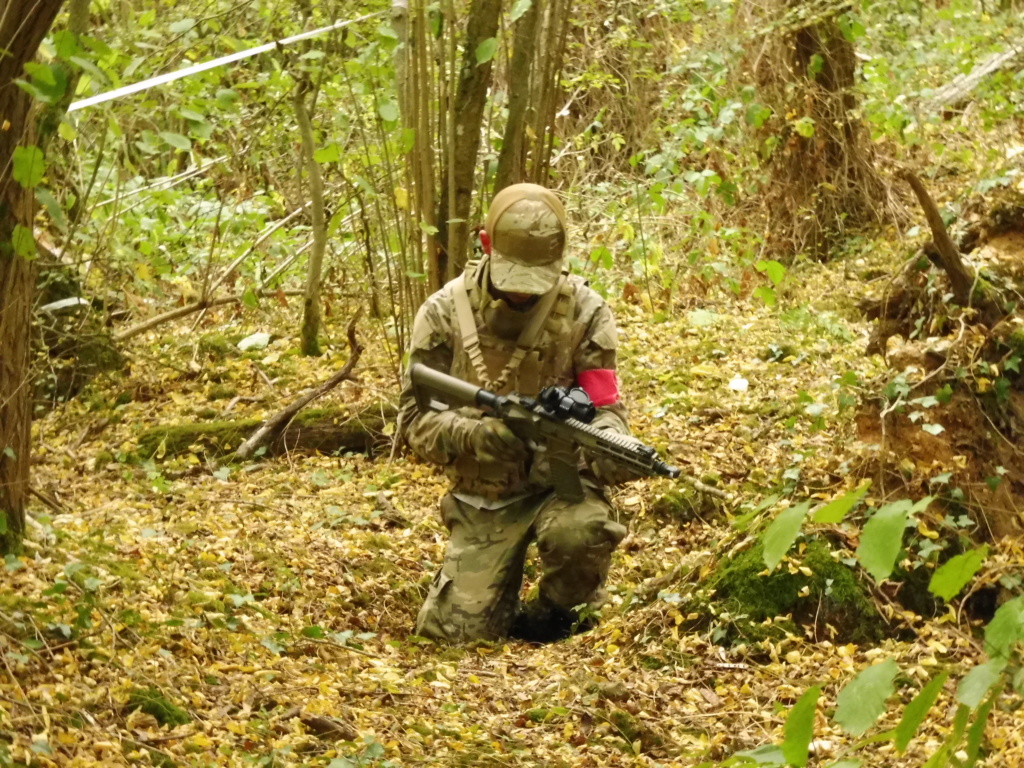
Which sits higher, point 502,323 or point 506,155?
point 506,155

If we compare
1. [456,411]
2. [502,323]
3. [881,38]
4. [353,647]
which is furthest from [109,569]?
[881,38]

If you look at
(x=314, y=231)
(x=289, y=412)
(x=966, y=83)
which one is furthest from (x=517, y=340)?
(x=966, y=83)

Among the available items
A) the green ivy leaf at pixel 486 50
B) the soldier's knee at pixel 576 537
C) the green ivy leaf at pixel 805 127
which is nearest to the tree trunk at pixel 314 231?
the green ivy leaf at pixel 486 50

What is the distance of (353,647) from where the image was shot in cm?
408

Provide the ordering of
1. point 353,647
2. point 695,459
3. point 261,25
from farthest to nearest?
1. point 261,25
2. point 695,459
3. point 353,647

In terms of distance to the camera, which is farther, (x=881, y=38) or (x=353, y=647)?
(x=881, y=38)

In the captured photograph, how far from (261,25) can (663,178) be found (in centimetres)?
299

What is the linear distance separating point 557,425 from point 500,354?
23.1 inches

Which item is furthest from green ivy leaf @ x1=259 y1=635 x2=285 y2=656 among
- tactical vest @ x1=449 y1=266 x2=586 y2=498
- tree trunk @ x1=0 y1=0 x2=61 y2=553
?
tactical vest @ x1=449 y1=266 x2=586 y2=498

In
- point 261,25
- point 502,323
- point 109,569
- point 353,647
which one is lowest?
point 353,647

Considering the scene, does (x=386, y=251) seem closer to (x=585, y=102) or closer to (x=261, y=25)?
(x=261, y=25)

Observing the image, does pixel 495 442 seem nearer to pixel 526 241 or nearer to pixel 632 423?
pixel 526 241

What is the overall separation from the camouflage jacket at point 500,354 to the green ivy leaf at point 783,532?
2.95m

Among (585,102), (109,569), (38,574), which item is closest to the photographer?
(38,574)
